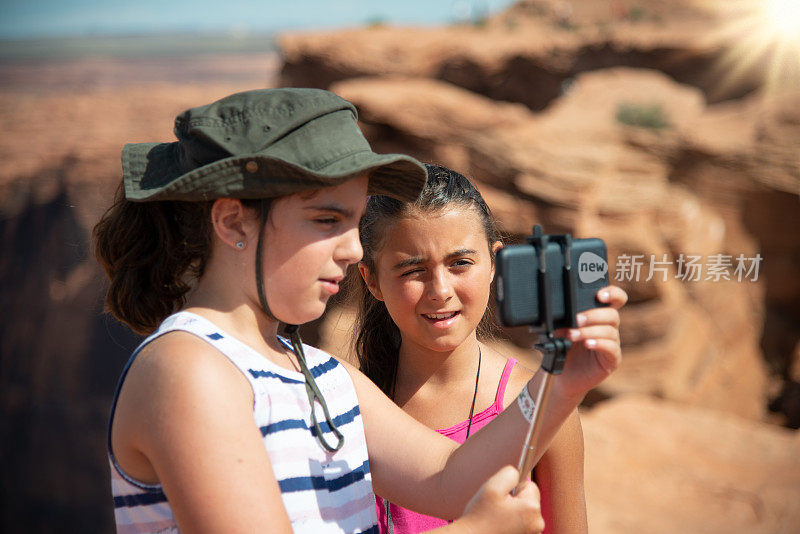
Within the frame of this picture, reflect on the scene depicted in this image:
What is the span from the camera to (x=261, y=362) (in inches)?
49.7

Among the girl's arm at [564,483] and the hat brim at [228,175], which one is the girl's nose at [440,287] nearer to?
the girl's arm at [564,483]

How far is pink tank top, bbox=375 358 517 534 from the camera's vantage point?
1.85 m

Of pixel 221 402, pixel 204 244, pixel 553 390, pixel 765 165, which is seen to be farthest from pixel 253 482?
pixel 765 165

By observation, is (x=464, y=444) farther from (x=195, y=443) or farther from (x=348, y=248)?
(x=195, y=443)

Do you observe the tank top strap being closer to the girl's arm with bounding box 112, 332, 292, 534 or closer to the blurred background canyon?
the girl's arm with bounding box 112, 332, 292, 534

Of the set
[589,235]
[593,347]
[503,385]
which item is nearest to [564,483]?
[503,385]

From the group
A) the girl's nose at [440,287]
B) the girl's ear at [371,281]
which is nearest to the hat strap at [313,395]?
the girl's nose at [440,287]

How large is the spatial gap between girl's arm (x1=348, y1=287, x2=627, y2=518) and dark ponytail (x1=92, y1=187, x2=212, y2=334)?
43 centimetres

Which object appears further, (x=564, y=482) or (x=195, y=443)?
(x=564, y=482)

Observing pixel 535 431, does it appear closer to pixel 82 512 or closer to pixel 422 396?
pixel 422 396

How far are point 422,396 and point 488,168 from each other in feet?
20.0

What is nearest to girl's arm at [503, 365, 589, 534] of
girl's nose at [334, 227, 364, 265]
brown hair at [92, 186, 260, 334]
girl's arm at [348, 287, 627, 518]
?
girl's arm at [348, 287, 627, 518]

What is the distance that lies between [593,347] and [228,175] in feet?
2.34

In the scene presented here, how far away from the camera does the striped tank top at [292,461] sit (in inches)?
45.4
